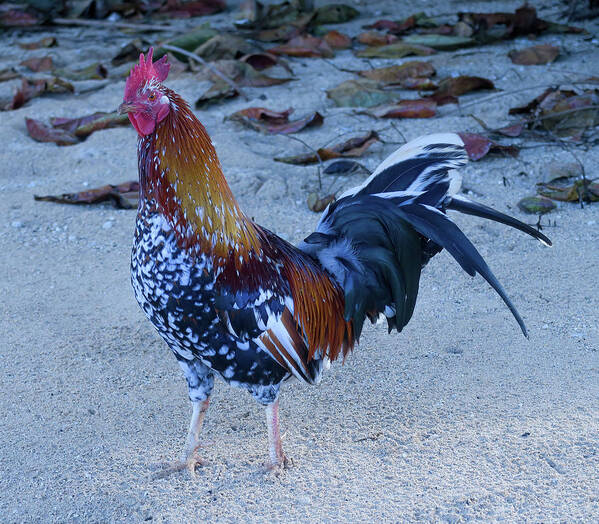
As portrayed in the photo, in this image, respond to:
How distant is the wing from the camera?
2.70m

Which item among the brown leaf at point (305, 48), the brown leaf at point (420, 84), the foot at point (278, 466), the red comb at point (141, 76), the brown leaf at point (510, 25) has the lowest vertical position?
the foot at point (278, 466)

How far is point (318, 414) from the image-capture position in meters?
3.33

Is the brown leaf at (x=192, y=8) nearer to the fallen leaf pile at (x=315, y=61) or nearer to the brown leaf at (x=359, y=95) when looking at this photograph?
the fallen leaf pile at (x=315, y=61)

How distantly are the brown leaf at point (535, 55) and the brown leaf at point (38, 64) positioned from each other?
434cm

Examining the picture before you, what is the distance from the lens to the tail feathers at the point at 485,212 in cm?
278

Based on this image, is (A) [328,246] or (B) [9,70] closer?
(A) [328,246]

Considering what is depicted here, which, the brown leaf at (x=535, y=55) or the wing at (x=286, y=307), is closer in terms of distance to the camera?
the wing at (x=286, y=307)

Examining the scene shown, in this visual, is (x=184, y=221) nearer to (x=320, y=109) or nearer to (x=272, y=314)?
(x=272, y=314)

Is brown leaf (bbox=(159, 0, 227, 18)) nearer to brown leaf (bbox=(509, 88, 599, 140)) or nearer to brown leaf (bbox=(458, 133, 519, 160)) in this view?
brown leaf (bbox=(509, 88, 599, 140))

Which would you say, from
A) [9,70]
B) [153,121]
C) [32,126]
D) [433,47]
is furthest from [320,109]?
[153,121]

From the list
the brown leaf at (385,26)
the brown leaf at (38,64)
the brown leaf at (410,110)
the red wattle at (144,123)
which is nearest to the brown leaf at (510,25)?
the brown leaf at (385,26)

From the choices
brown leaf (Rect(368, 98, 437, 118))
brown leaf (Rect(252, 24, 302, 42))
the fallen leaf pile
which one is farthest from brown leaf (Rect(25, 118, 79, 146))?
brown leaf (Rect(252, 24, 302, 42))

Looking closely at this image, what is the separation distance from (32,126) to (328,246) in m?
3.76

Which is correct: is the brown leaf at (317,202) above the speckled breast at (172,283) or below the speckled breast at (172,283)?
below
